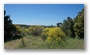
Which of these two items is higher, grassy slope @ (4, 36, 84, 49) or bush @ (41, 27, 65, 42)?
bush @ (41, 27, 65, 42)

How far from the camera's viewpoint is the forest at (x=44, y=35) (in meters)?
7.15

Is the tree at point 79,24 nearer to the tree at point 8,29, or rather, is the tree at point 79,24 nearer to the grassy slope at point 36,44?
the grassy slope at point 36,44

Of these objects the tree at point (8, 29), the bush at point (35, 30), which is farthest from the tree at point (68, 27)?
the tree at point (8, 29)

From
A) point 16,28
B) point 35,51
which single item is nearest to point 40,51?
point 35,51

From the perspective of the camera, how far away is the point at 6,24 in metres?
7.14

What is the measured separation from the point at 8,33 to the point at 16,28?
0.15m

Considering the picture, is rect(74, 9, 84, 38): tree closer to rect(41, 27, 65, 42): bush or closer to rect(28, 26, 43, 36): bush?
rect(41, 27, 65, 42): bush

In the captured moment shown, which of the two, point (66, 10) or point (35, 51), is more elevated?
point (66, 10)

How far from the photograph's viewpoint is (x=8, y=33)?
715 cm

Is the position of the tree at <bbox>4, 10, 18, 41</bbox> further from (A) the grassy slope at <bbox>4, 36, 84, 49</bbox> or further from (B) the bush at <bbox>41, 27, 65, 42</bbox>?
(B) the bush at <bbox>41, 27, 65, 42</bbox>

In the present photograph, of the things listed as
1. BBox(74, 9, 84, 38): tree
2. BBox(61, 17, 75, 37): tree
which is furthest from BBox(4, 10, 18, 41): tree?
BBox(74, 9, 84, 38): tree

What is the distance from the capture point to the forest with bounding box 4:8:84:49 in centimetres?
715

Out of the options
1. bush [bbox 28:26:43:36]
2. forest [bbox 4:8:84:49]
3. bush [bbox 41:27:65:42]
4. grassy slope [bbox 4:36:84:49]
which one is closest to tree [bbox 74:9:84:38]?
forest [bbox 4:8:84:49]

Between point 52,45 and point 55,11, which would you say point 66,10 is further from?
point 52,45
